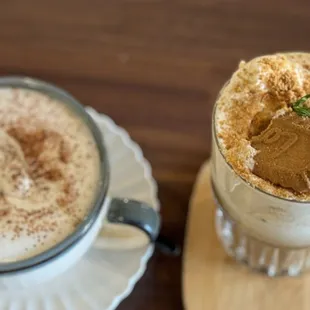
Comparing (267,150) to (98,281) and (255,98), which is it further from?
(98,281)

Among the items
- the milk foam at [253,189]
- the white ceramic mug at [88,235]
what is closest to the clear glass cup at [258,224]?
the milk foam at [253,189]

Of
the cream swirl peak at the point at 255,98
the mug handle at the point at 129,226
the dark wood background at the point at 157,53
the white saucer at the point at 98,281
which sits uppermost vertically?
the cream swirl peak at the point at 255,98

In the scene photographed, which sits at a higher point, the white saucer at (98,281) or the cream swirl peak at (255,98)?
the cream swirl peak at (255,98)

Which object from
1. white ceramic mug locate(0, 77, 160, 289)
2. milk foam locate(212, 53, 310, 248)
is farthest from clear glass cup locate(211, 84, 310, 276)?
white ceramic mug locate(0, 77, 160, 289)

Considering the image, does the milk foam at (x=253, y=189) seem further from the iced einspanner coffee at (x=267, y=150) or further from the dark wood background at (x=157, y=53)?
the dark wood background at (x=157, y=53)

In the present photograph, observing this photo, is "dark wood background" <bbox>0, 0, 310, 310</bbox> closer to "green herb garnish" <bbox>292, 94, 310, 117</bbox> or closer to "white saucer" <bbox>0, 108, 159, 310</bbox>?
"white saucer" <bbox>0, 108, 159, 310</bbox>

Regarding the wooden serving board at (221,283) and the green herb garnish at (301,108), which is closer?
the green herb garnish at (301,108)

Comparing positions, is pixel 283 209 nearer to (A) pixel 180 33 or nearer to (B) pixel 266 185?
(B) pixel 266 185

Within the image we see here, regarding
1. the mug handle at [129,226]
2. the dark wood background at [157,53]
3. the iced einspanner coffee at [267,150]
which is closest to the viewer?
the iced einspanner coffee at [267,150]
